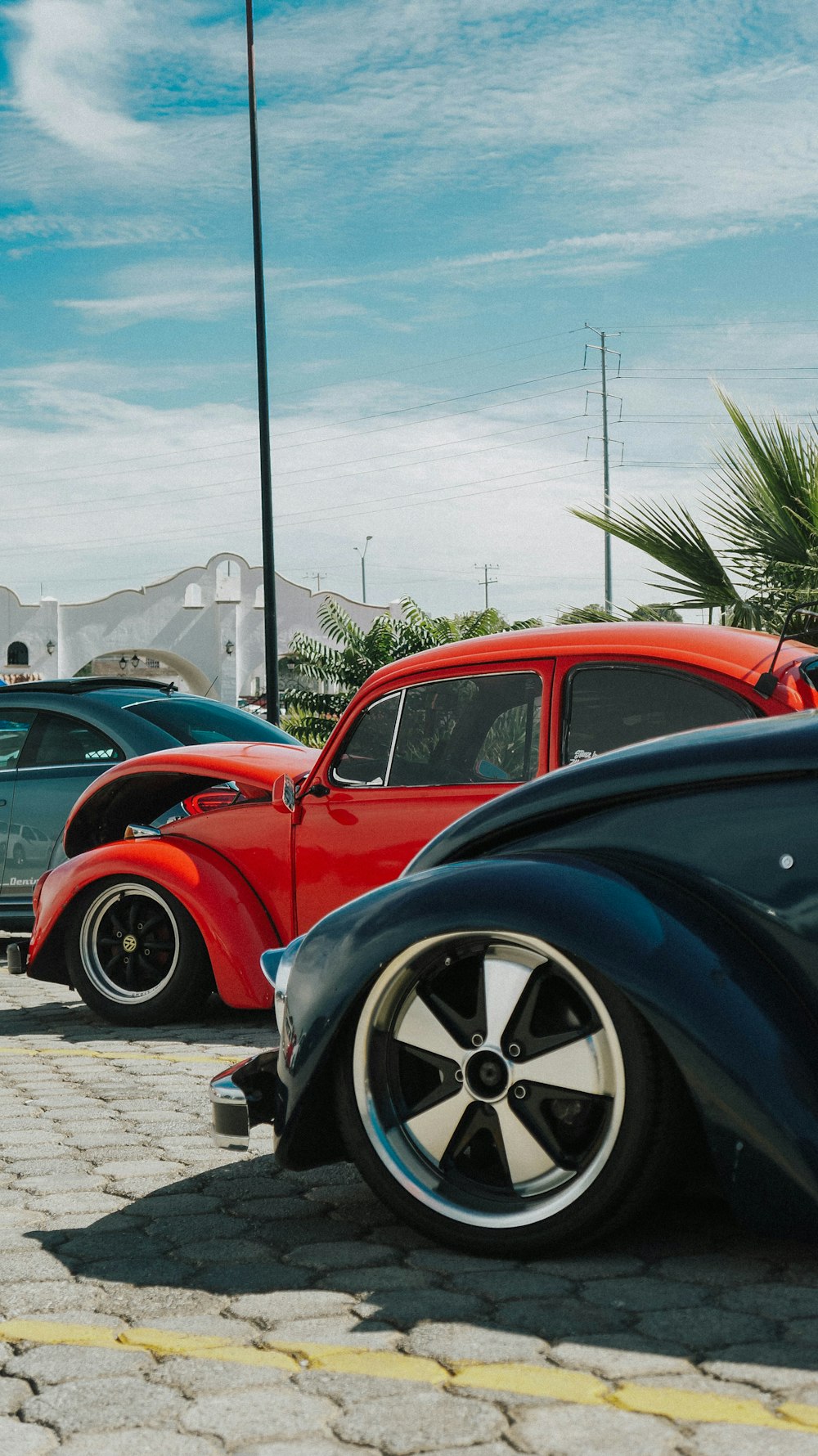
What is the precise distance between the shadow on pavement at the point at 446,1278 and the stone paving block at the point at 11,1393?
328mm

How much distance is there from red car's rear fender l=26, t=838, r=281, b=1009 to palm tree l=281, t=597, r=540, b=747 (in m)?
8.83

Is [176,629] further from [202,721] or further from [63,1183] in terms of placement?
[63,1183]

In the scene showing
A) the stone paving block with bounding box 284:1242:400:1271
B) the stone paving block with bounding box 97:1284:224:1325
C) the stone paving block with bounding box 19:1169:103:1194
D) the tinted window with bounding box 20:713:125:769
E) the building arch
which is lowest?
Answer: the stone paving block with bounding box 19:1169:103:1194

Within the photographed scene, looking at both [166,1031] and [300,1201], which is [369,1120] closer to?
[300,1201]

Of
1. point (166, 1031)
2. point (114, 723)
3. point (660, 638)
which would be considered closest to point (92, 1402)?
point (660, 638)

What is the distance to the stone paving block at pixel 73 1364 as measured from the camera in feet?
8.61

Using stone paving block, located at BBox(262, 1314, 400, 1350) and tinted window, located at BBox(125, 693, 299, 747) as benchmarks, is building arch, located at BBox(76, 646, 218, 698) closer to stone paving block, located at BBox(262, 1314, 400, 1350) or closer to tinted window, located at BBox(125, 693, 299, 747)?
tinted window, located at BBox(125, 693, 299, 747)

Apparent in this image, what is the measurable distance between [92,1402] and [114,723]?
637 centimetres

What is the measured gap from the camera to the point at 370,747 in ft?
20.4

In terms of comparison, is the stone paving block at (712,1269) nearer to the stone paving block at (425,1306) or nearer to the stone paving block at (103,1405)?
the stone paving block at (425,1306)

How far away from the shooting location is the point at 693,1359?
8.55 feet

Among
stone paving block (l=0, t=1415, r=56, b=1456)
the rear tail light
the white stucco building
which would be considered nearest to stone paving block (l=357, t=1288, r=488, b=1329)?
stone paving block (l=0, t=1415, r=56, b=1456)

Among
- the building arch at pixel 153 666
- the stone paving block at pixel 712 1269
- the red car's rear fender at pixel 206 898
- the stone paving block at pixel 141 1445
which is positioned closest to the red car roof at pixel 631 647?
the red car's rear fender at pixel 206 898

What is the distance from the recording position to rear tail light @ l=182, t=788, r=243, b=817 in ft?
23.9
